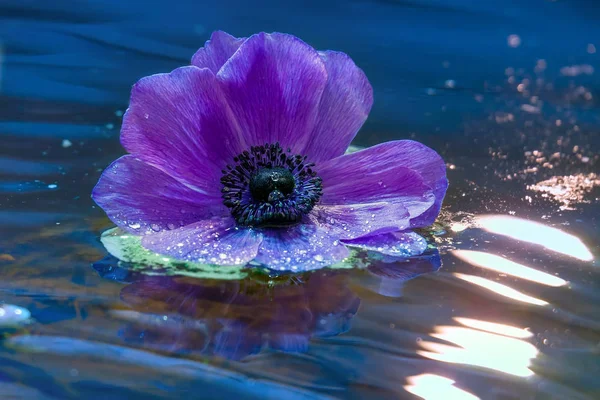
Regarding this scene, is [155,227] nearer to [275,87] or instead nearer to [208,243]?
[208,243]

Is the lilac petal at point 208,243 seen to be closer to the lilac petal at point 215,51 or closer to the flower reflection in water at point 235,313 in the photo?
the flower reflection in water at point 235,313

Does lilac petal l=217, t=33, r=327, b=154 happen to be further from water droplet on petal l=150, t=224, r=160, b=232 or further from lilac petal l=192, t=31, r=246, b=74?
water droplet on petal l=150, t=224, r=160, b=232

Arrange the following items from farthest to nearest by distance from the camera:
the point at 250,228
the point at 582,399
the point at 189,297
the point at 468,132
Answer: the point at 468,132
the point at 250,228
the point at 189,297
the point at 582,399

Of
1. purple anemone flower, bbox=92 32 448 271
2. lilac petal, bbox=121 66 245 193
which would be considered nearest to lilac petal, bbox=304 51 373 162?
purple anemone flower, bbox=92 32 448 271

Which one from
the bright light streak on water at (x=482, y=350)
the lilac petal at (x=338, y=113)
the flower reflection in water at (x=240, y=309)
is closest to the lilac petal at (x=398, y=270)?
the flower reflection in water at (x=240, y=309)

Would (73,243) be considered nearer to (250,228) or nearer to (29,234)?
(29,234)

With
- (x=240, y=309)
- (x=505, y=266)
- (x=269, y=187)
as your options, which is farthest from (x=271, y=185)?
(x=505, y=266)

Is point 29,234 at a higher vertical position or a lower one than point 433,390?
higher

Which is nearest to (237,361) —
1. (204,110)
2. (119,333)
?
(119,333)
